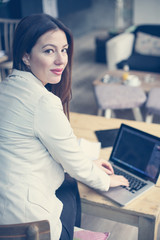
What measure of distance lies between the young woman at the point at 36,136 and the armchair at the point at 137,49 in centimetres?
332

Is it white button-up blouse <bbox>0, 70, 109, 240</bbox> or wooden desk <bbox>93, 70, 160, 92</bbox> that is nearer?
white button-up blouse <bbox>0, 70, 109, 240</bbox>

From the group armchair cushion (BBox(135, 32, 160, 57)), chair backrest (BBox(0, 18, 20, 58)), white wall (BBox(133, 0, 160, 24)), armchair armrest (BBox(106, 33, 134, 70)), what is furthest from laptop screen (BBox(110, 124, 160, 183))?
white wall (BBox(133, 0, 160, 24))

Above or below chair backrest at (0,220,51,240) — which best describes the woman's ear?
above

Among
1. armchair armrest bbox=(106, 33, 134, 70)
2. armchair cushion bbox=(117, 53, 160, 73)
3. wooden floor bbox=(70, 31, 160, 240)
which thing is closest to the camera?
wooden floor bbox=(70, 31, 160, 240)

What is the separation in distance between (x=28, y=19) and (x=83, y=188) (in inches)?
29.9

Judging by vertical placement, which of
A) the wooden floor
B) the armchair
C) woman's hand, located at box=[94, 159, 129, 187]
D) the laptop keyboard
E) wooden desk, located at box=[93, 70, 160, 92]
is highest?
woman's hand, located at box=[94, 159, 129, 187]

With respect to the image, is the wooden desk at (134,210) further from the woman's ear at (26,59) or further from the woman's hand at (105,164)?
the woman's ear at (26,59)

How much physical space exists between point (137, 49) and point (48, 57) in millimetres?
3845

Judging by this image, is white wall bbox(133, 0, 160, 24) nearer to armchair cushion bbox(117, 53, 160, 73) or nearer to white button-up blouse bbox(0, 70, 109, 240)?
armchair cushion bbox(117, 53, 160, 73)

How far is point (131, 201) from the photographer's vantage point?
4.38 feet

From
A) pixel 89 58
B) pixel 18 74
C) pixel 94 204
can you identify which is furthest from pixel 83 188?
pixel 89 58

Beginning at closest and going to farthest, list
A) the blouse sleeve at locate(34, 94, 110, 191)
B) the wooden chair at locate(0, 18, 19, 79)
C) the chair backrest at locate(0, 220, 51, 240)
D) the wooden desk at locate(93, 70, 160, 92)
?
the chair backrest at locate(0, 220, 51, 240) → the blouse sleeve at locate(34, 94, 110, 191) → the wooden desk at locate(93, 70, 160, 92) → the wooden chair at locate(0, 18, 19, 79)

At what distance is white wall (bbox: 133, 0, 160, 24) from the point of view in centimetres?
759

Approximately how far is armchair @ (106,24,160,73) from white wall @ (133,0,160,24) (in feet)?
9.87
